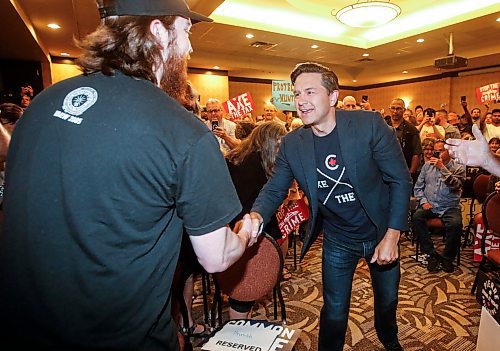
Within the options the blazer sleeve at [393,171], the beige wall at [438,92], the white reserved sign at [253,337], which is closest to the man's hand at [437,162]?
the blazer sleeve at [393,171]

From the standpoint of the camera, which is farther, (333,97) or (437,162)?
(437,162)

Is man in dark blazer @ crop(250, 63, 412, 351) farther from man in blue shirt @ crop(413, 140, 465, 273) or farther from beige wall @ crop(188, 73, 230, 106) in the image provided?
beige wall @ crop(188, 73, 230, 106)

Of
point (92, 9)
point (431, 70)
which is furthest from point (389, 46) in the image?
point (92, 9)

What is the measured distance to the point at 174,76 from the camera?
1.09 metres

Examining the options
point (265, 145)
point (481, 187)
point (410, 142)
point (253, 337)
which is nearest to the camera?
point (253, 337)

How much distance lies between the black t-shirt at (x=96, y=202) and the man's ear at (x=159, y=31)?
19cm

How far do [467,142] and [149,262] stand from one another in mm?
1510

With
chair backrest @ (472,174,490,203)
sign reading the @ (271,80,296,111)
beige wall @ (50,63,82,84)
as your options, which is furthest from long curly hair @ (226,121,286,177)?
beige wall @ (50,63,82,84)

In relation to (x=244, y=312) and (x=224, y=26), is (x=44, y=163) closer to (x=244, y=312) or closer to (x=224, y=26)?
(x=244, y=312)

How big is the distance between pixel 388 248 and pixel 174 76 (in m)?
1.34

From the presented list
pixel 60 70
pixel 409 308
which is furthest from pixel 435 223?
pixel 60 70

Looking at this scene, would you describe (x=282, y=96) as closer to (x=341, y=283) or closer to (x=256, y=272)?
(x=341, y=283)

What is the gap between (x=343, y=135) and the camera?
1862mm

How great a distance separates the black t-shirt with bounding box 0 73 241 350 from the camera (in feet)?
2.68
